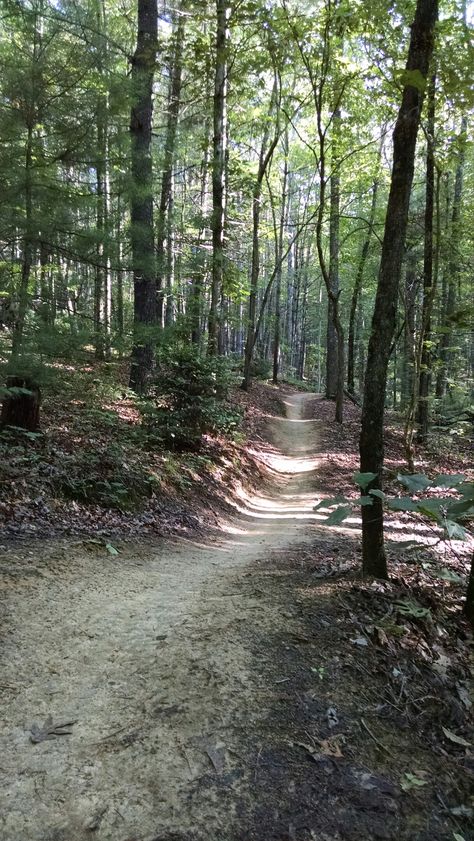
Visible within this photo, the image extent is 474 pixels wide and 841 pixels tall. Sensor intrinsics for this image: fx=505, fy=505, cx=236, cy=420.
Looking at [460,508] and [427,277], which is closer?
[460,508]

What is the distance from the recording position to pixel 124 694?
3.23 m

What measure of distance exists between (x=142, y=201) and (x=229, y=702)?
6670 mm

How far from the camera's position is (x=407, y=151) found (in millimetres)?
4480

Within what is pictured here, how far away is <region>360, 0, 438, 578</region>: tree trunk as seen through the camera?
14.5ft

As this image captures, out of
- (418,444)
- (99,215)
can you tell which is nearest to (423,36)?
(99,215)

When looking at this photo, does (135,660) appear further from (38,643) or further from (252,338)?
(252,338)

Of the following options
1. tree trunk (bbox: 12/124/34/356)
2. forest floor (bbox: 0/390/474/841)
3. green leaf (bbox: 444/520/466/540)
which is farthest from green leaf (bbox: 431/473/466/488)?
tree trunk (bbox: 12/124/34/356)

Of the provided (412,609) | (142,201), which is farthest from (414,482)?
(142,201)

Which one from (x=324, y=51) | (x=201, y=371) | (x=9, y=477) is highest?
(x=324, y=51)

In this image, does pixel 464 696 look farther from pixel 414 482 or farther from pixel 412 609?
pixel 414 482

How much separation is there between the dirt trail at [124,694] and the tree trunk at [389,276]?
1.34 meters

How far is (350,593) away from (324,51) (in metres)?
14.1

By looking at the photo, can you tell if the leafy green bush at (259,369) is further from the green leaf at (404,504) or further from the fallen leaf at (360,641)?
the green leaf at (404,504)

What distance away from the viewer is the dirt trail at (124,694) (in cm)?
234
